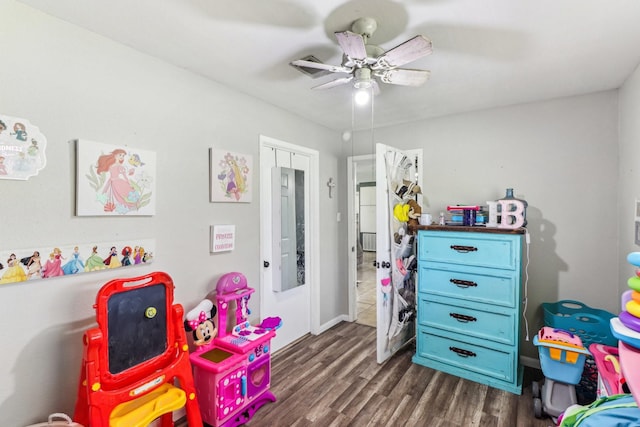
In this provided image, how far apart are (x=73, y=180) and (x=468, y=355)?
10.1 feet

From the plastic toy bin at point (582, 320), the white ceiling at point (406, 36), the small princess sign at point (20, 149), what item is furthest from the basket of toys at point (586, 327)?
the small princess sign at point (20, 149)

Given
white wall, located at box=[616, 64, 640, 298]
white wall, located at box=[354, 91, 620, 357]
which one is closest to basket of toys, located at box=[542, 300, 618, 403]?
white wall, located at box=[354, 91, 620, 357]

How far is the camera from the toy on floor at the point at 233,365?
1.97 metres

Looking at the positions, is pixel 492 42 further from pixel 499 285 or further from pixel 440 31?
pixel 499 285

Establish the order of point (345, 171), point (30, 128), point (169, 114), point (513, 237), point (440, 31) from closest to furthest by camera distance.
Result: point (30, 128) → point (440, 31) → point (169, 114) → point (513, 237) → point (345, 171)

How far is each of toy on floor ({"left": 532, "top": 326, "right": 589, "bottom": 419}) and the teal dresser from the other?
0.94ft

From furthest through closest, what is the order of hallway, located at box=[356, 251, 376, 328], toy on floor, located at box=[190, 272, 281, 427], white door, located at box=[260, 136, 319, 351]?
hallway, located at box=[356, 251, 376, 328]
white door, located at box=[260, 136, 319, 351]
toy on floor, located at box=[190, 272, 281, 427]

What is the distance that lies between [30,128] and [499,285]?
10.4 feet

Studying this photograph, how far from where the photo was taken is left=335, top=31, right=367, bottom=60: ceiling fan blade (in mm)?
1405

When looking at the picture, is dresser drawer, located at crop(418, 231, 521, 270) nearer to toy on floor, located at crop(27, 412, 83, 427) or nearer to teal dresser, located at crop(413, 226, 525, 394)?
teal dresser, located at crop(413, 226, 525, 394)

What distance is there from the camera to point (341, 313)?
3.97 m

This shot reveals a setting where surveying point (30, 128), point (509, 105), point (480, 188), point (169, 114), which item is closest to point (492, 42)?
point (509, 105)

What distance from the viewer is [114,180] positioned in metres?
1.82

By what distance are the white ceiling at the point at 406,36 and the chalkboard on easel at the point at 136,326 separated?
144 centimetres
